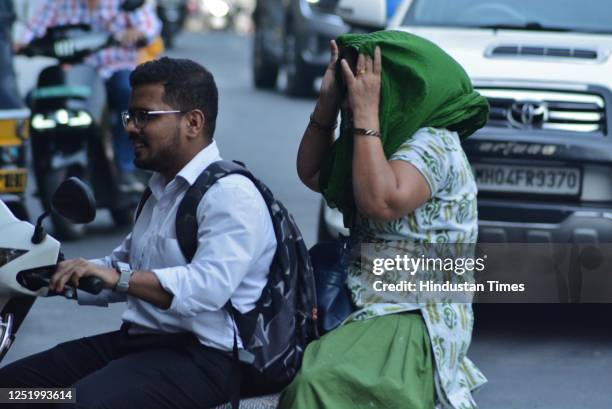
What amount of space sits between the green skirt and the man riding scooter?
526 centimetres

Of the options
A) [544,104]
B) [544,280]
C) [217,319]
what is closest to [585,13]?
[544,104]

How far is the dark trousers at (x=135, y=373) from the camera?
12.5 feet

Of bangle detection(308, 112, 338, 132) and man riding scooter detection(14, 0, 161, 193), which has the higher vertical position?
bangle detection(308, 112, 338, 132)

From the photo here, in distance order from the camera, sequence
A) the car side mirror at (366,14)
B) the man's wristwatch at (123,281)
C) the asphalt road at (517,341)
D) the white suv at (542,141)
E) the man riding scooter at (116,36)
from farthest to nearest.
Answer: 1. the man riding scooter at (116,36)
2. the car side mirror at (366,14)
3. the white suv at (542,141)
4. the asphalt road at (517,341)
5. the man's wristwatch at (123,281)

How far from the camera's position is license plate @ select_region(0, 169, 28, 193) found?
7.95 m

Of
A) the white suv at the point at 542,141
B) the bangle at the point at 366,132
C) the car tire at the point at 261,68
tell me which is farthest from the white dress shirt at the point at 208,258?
the car tire at the point at 261,68

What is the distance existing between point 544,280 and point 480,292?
320 mm

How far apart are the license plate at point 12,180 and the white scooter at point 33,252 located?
14.1 ft

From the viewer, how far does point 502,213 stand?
6.47 m

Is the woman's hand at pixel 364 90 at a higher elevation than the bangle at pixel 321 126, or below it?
higher

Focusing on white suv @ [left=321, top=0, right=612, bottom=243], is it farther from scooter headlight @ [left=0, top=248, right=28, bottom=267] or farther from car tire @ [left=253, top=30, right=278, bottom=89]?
car tire @ [left=253, top=30, right=278, bottom=89]

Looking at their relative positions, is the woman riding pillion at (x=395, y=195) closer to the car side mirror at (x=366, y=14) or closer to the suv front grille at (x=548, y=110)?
the suv front grille at (x=548, y=110)

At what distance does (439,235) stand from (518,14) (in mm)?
3458

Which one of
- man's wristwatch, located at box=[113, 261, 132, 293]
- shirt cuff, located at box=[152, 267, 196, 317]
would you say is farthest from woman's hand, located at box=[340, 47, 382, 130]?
man's wristwatch, located at box=[113, 261, 132, 293]
